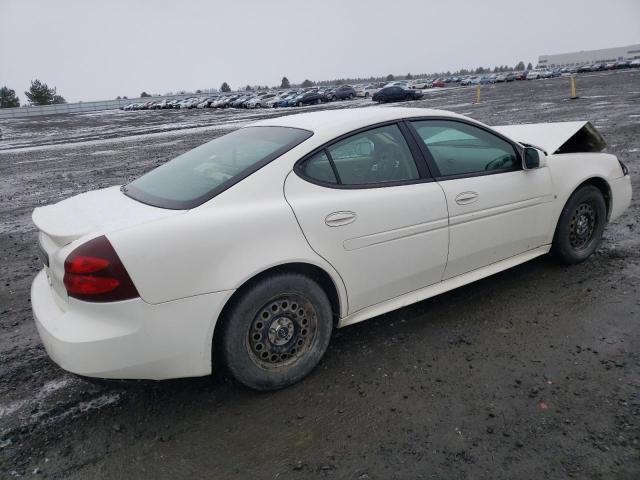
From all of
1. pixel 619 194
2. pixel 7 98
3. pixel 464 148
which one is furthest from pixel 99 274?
pixel 7 98

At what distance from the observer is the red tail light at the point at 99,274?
230 centimetres

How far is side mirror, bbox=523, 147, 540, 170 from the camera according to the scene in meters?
3.71

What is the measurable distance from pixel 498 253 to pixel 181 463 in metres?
2.63

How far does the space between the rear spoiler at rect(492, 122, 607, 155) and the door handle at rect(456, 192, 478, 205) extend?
1134 mm

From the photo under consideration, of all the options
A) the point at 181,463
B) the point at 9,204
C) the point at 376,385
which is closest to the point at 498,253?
the point at 376,385

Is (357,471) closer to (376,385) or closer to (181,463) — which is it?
(376,385)

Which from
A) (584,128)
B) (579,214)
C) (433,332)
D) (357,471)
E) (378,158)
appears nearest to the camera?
(357,471)


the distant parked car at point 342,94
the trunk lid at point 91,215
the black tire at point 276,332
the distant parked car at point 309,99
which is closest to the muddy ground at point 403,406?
the black tire at point 276,332

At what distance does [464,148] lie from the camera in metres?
3.64

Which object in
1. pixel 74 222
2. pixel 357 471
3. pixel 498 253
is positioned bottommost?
pixel 357 471

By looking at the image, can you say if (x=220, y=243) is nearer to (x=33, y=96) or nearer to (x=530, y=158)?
(x=530, y=158)

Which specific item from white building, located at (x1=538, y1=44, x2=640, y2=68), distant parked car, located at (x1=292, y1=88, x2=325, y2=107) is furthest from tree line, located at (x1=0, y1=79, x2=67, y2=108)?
white building, located at (x1=538, y1=44, x2=640, y2=68)

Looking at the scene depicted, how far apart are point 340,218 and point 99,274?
4.35 ft

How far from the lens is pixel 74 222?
2670 millimetres
